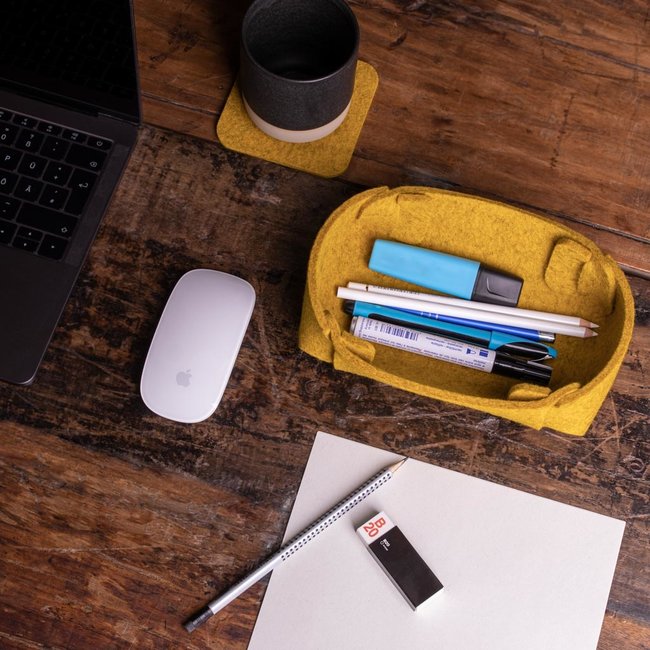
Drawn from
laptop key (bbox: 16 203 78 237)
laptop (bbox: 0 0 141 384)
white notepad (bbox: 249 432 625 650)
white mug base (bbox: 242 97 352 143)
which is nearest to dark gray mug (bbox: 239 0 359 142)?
white mug base (bbox: 242 97 352 143)

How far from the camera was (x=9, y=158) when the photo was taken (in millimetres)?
717

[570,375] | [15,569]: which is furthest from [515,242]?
[15,569]

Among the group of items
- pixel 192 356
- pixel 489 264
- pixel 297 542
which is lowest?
pixel 297 542

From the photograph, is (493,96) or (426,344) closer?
(426,344)

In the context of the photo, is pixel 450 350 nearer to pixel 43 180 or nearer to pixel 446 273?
pixel 446 273

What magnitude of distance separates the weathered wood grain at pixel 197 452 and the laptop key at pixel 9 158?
10 centimetres

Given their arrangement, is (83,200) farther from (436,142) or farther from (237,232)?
(436,142)

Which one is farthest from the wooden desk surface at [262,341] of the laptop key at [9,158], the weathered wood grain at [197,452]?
the laptop key at [9,158]

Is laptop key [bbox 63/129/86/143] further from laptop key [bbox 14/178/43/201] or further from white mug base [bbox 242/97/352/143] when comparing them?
white mug base [bbox 242/97/352/143]

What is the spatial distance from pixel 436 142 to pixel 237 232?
0.23 meters

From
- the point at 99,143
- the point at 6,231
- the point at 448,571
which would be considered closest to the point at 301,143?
the point at 99,143

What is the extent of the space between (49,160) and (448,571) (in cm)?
55

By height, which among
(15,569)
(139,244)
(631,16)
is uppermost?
(631,16)

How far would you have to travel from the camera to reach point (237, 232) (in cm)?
75
